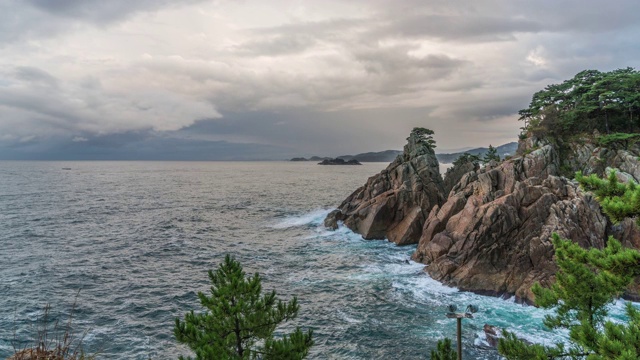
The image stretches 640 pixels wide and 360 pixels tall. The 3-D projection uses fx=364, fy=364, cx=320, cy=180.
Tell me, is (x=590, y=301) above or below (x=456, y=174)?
below

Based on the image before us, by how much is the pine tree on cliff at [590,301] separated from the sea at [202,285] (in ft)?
28.7

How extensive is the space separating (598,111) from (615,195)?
57791 mm

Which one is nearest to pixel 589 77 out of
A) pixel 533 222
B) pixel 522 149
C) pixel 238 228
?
pixel 522 149

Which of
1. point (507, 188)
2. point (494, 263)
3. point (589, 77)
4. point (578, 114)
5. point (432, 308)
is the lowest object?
point (432, 308)

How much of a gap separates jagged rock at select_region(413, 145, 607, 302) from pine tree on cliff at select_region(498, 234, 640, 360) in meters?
15.8

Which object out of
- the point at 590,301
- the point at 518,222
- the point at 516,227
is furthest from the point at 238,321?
the point at 518,222

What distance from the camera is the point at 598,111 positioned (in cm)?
5678

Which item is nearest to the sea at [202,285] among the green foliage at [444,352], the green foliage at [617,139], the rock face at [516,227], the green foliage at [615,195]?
the rock face at [516,227]

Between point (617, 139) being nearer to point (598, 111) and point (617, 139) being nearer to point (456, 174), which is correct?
point (598, 111)

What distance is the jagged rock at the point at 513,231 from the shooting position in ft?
114

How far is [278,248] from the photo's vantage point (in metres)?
52.5

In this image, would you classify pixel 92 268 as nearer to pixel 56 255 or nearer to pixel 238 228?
pixel 56 255

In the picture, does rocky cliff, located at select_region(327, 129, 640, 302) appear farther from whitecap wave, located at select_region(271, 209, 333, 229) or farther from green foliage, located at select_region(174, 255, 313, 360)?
green foliage, located at select_region(174, 255, 313, 360)

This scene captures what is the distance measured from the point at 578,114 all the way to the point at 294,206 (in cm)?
5940
